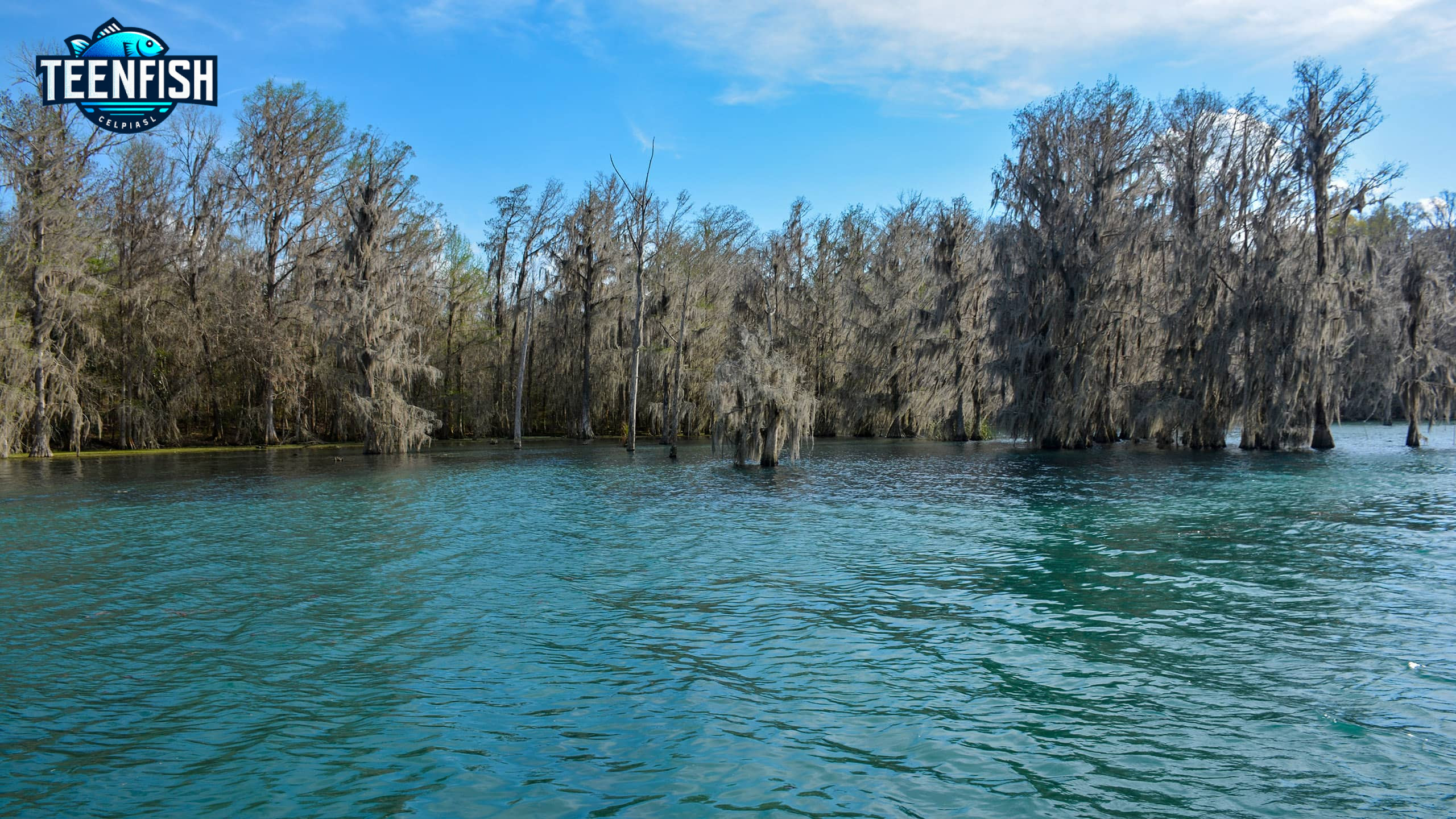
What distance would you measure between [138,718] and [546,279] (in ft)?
163

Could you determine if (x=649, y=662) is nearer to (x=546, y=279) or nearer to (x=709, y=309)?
(x=709, y=309)

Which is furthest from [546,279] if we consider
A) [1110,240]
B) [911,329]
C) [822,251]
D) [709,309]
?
[1110,240]

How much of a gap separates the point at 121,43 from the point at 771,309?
34133 millimetres

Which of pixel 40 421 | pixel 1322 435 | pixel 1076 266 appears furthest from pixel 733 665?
pixel 40 421

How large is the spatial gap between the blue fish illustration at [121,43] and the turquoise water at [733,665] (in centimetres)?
1459

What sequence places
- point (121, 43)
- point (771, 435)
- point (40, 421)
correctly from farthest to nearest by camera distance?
1. point (40, 421)
2. point (771, 435)
3. point (121, 43)

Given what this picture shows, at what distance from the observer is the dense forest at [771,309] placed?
32.4 m

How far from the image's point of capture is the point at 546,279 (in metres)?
54.5

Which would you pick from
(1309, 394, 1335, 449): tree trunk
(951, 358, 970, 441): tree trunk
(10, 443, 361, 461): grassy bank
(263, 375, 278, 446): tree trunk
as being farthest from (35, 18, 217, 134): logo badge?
(1309, 394, 1335, 449): tree trunk

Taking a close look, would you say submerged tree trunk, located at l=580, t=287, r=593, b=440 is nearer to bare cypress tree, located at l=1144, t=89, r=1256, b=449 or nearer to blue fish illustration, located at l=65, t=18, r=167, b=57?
blue fish illustration, located at l=65, t=18, r=167, b=57

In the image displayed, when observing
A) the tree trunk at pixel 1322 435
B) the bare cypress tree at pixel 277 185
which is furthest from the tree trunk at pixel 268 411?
the tree trunk at pixel 1322 435

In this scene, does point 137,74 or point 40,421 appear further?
point 40,421

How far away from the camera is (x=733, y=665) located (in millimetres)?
7793

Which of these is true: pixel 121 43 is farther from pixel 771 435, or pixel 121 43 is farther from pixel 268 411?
pixel 771 435
